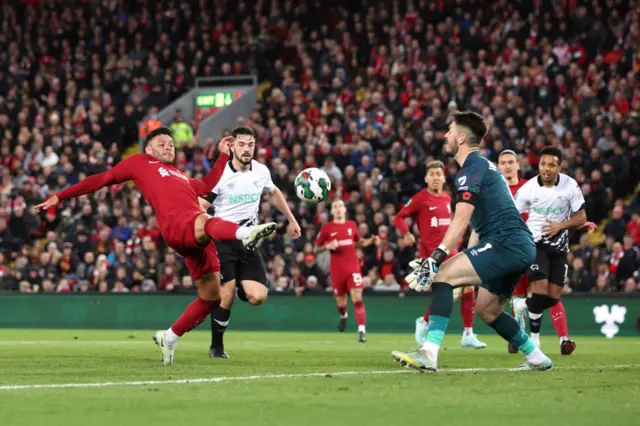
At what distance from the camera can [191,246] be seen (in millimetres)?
10312

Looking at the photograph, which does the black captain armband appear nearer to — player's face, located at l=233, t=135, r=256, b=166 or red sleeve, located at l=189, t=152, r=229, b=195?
player's face, located at l=233, t=135, r=256, b=166

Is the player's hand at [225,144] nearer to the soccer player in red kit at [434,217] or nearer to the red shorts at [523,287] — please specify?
the soccer player in red kit at [434,217]

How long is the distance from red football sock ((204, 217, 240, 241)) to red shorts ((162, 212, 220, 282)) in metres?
0.27

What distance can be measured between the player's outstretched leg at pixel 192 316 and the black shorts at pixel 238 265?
1590 mm

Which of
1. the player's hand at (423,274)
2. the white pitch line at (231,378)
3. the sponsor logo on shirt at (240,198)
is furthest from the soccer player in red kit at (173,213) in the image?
the sponsor logo on shirt at (240,198)

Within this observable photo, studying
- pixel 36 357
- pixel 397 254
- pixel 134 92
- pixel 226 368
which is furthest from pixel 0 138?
pixel 226 368

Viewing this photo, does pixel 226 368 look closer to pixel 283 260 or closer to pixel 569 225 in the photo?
pixel 569 225

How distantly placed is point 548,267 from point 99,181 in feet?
19.3

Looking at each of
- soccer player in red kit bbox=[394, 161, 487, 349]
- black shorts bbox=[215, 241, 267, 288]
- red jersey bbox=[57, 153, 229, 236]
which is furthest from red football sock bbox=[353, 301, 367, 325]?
red jersey bbox=[57, 153, 229, 236]

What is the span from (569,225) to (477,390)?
579cm

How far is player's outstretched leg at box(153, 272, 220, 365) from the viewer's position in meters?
10.9

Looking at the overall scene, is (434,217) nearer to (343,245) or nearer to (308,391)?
(343,245)

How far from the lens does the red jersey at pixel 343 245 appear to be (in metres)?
19.5

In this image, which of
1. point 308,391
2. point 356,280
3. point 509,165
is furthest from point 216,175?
point 356,280
